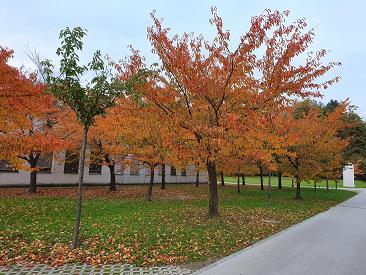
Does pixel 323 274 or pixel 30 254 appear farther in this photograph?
pixel 30 254

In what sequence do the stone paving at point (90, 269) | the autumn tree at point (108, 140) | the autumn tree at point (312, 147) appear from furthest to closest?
the autumn tree at point (312, 147) < the autumn tree at point (108, 140) < the stone paving at point (90, 269)

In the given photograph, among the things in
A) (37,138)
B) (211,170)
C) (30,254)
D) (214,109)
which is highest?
(214,109)

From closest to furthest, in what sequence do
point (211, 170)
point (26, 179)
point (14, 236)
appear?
point (14, 236), point (211, 170), point (26, 179)

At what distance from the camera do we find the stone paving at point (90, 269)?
19.6 ft

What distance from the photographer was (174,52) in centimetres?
1039

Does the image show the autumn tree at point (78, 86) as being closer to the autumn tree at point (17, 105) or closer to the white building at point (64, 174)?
the autumn tree at point (17, 105)

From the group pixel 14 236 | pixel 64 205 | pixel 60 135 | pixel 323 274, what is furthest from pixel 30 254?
pixel 60 135

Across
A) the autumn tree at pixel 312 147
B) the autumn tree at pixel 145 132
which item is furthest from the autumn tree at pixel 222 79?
the autumn tree at pixel 312 147

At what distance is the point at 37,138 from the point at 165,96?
552 cm

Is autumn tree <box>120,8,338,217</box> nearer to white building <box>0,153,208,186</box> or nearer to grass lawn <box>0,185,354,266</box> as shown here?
grass lawn <box>0,185,354,266</box>

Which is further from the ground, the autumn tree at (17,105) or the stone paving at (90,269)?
the autumn tree at (17,105)

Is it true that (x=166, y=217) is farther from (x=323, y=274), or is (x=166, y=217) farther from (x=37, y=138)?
(x=323, y=274)

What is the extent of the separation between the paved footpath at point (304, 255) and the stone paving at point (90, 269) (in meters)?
0.65

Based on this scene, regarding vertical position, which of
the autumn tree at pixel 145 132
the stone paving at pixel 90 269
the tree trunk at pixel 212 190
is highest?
the autumn tree at pixel 145 132
